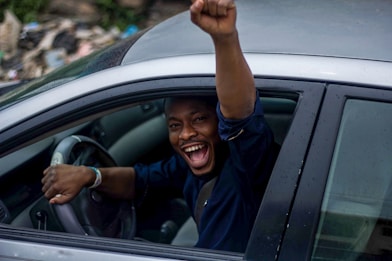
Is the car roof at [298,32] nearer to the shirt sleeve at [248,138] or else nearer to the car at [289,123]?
the car at [289,123]

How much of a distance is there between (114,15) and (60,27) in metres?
0.66

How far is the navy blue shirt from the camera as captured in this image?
2.25 metres

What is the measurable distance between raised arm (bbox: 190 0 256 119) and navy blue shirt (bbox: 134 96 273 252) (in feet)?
0.20

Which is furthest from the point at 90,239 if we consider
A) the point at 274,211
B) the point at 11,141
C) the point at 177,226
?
the point at 177,226

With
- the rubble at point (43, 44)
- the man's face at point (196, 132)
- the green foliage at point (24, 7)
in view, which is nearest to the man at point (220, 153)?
the man's face at point (196, 132)

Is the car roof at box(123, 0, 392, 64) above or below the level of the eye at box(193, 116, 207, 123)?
above

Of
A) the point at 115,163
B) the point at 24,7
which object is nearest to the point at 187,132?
the point at 115,163

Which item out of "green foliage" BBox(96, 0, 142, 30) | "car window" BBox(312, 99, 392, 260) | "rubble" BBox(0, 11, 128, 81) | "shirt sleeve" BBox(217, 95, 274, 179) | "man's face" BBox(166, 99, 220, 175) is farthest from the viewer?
"green foliage" BBox(96, 0, 142, 30)

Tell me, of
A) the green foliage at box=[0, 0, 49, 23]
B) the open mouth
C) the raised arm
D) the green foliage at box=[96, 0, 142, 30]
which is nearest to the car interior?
the raised arm

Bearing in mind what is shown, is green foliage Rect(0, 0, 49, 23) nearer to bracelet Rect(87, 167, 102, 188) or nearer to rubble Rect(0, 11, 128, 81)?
rubble Rect(0, 11, 128, 81)

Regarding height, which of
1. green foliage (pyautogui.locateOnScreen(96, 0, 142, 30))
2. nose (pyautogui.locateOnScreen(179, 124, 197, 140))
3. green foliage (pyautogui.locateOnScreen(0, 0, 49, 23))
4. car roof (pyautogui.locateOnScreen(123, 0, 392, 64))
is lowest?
nose (pyautogui.locateOnScreen(179, 124, 197, 140))

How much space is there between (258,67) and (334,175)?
1.25 feet

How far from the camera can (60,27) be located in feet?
21.9

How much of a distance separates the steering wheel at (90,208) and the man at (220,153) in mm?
39
